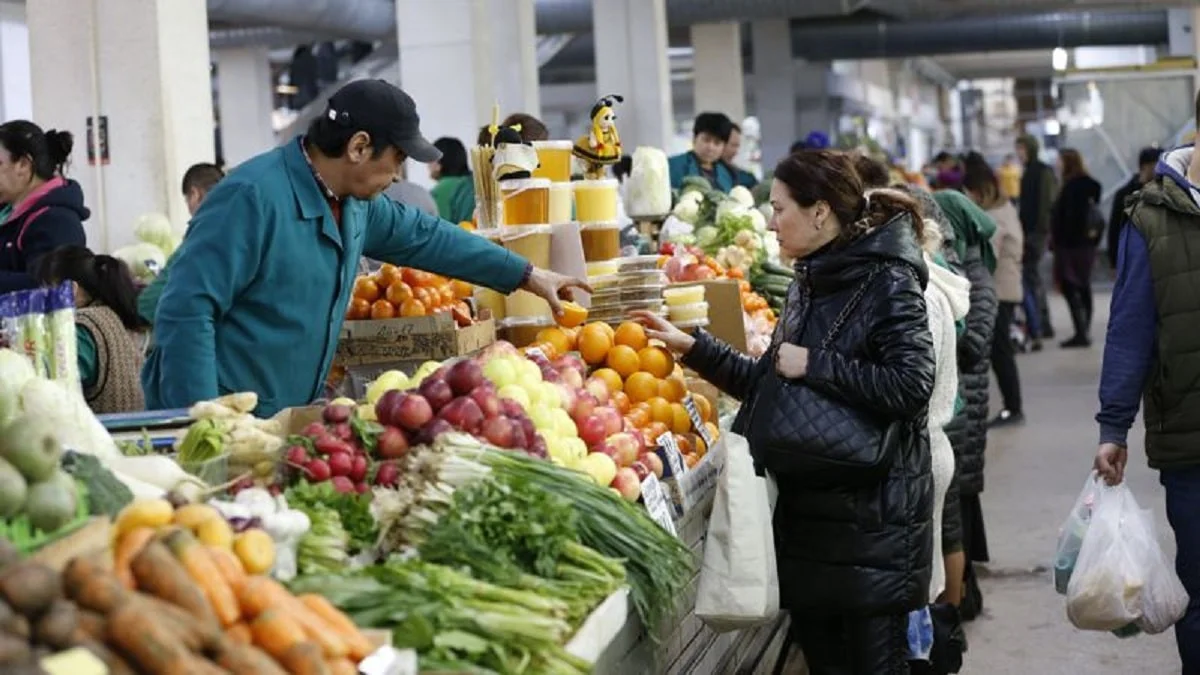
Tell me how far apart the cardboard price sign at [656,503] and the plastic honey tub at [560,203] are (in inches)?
55.8

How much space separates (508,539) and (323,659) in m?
0.85

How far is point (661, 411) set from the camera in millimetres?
5047

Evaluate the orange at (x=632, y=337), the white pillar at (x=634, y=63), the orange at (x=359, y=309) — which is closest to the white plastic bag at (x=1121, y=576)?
the orange at (x=632, y=337)

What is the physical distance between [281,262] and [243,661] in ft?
6.74

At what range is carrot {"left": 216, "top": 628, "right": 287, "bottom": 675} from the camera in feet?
8.13

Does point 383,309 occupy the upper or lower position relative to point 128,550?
upper

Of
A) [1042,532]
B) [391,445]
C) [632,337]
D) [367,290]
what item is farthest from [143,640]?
[1042,532]

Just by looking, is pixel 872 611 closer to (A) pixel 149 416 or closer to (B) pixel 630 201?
(A) pixel 149 416

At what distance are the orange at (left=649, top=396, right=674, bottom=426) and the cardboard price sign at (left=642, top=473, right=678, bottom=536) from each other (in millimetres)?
633

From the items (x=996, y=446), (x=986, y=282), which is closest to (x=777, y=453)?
(x=986, y=282)

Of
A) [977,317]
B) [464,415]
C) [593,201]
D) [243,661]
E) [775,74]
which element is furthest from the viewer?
[775,74]

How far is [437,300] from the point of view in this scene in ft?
18.0

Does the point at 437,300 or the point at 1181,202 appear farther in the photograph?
the point at 437,300

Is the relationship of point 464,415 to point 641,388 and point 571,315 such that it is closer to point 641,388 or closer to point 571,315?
point 641,388
